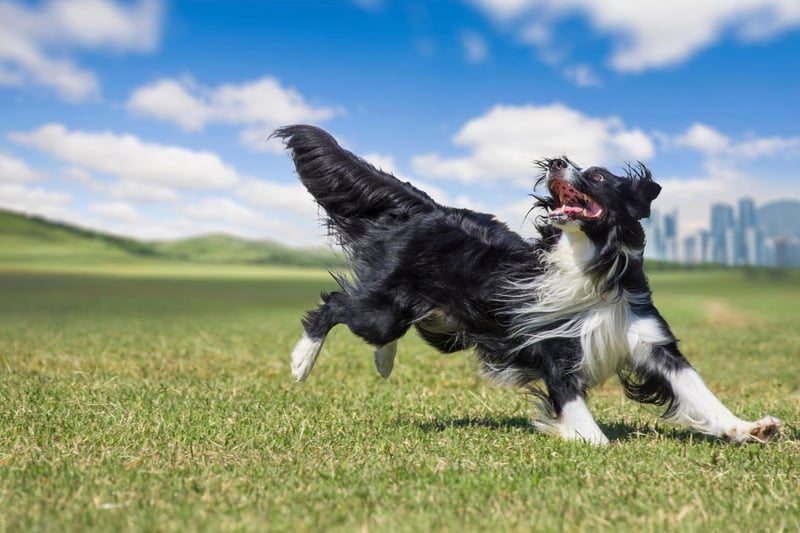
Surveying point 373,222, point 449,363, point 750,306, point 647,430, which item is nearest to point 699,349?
point 449,363

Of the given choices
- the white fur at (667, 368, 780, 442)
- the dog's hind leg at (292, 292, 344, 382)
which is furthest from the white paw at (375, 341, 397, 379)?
the white fur at (667, 368, 780, 442)

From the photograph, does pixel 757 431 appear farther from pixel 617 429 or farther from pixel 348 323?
pixel 348 323

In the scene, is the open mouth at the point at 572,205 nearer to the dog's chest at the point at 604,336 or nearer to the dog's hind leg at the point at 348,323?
the dog's chest at the point at 604,336

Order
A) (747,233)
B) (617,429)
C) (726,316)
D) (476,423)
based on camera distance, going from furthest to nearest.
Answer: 1. (747,233)
2. (726,316)
3. (476,423)
4. (617,429)

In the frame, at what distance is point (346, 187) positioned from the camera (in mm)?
5684

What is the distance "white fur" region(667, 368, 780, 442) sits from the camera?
15.2 ft

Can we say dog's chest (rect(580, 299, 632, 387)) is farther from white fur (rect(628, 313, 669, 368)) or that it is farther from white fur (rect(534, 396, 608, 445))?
white fur (rect(534, 396, 608, 445))

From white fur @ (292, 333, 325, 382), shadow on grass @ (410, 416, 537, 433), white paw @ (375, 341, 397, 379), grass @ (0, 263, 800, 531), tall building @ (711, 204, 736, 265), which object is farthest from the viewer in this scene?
tall building @ (711, 204, 736, 265)

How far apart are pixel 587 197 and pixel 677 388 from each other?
1292 mm

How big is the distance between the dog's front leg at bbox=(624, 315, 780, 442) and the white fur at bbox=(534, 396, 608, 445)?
453mm

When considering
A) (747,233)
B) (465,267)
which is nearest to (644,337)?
(465,267)

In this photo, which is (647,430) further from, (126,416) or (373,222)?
(126,416)

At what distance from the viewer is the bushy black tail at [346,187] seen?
551 cm

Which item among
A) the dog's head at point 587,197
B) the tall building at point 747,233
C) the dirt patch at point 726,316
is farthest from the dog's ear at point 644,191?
the tall building at point 747,233
